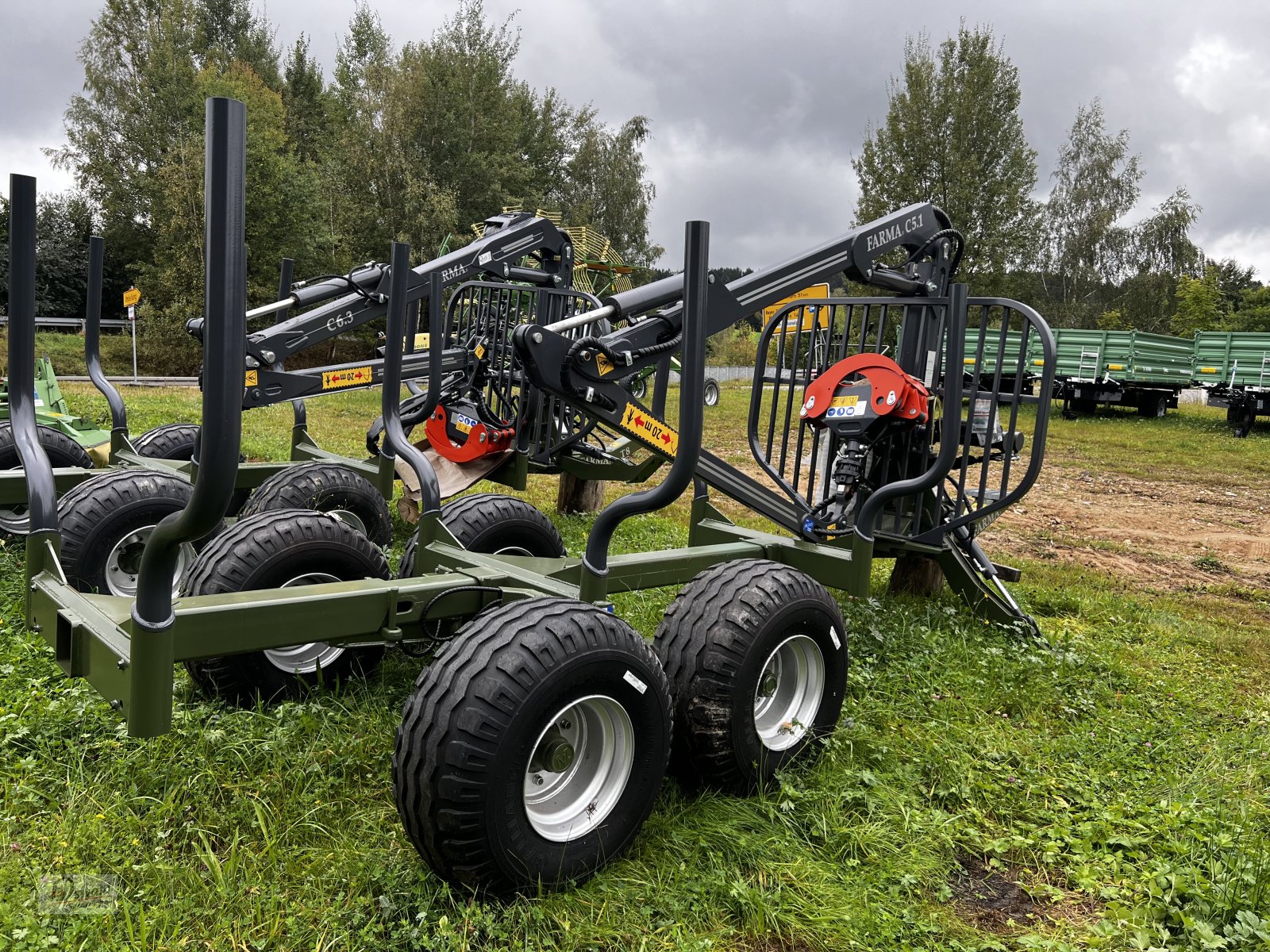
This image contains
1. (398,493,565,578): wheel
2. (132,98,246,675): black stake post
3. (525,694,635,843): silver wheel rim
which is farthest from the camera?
(398,493,565,578): wheel

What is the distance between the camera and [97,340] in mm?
4609

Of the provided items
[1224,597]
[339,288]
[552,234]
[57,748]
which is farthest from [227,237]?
[1224,597]

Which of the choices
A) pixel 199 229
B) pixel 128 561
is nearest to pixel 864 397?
pixel 128 561

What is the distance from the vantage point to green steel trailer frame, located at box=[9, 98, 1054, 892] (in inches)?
80.4

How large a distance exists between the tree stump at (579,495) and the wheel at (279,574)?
4.34 m

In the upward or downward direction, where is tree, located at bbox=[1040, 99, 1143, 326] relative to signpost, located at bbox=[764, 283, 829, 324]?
upward

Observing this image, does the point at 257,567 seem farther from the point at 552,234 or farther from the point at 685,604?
the point at 552,234

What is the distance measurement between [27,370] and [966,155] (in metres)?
27.6

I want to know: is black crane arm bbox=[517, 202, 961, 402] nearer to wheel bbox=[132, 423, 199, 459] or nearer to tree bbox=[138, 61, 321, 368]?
wheel bbox=[132, 423, 199, 459]

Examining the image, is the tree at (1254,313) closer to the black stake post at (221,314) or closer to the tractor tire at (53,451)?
the tractor tire at (53,451)

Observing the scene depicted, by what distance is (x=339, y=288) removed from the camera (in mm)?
6750

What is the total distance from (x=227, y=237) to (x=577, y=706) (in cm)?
146

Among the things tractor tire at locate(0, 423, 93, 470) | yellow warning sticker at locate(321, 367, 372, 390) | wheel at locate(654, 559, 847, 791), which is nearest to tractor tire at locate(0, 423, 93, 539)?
tractor tire at locate(0, 423, 93, 470)

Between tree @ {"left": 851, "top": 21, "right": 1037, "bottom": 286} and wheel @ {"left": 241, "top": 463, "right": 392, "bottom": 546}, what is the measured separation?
920 inches
